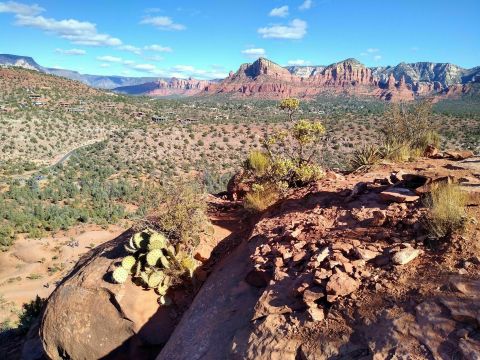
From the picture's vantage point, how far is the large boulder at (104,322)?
6.65m

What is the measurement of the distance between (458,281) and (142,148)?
4031cm

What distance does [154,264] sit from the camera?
7039mm

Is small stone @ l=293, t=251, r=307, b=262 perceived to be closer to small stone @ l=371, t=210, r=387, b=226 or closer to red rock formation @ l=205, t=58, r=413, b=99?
small stone @ l=371, t=210, r=387, b=226

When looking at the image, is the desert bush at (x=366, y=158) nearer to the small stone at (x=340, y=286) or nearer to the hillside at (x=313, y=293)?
the hillside at (x=313, y=293)

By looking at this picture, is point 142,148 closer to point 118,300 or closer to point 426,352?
point 118,300

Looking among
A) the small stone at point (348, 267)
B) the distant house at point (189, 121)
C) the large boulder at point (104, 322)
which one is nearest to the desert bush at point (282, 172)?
the large boulder at point (104, 322)

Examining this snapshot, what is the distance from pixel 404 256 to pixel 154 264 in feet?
14.4

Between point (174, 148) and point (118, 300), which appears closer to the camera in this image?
point (118, 300)

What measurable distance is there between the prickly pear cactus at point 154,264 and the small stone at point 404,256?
3909 mm

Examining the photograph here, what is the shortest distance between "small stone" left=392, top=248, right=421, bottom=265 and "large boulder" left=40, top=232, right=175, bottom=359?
161 inches

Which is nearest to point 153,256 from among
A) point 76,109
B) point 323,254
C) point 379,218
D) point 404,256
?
point 323,254

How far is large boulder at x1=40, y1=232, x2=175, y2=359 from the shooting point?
6.65 metres

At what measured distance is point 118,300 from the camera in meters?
6.76

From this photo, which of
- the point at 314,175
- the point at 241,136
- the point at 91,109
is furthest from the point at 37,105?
the point at 314,175
